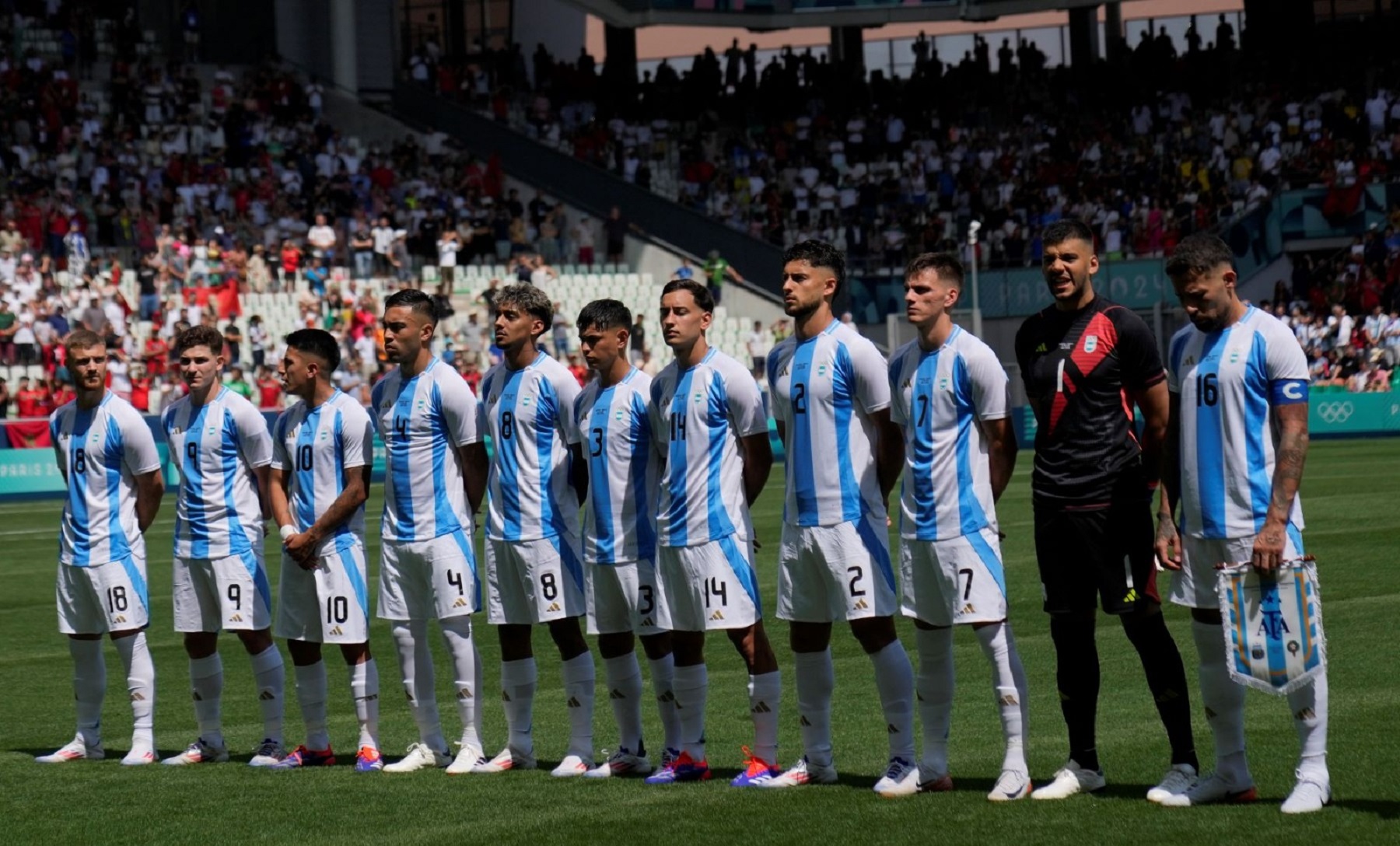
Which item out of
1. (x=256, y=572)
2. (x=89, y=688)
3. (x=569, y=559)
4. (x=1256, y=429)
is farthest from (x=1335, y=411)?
(x=1256, y=429)

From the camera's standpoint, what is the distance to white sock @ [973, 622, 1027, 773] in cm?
752

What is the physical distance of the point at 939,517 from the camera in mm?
7629

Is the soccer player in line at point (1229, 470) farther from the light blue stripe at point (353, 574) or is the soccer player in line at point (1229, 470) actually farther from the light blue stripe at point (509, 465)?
the light blue stripe at point (353, 574)

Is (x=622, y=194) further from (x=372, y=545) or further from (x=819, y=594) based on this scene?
(x=819, y=594)

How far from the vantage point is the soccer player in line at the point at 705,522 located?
26.8ft

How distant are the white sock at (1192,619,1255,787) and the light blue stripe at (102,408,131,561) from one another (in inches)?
214

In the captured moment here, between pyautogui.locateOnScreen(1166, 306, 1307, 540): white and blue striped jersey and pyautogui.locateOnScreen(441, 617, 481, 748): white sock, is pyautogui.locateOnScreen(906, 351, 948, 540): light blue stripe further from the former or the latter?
pyautogui.locateOnScreen(441, 617, 481, 748): white sock

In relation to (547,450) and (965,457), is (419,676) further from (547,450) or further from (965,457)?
(965,457)

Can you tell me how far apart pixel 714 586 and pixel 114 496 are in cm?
350

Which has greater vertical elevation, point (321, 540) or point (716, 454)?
point (716, 454)

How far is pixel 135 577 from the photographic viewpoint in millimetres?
9781

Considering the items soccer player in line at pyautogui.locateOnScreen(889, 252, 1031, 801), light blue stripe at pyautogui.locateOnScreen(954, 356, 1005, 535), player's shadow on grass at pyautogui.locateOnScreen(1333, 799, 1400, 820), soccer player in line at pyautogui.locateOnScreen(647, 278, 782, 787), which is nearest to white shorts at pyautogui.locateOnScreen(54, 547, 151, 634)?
soccer player in line at pyautogui.locateOnScreen(647, 278, 782, 787)

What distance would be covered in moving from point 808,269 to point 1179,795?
2.57 meters

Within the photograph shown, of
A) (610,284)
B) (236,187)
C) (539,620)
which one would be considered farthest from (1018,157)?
(539,620)
